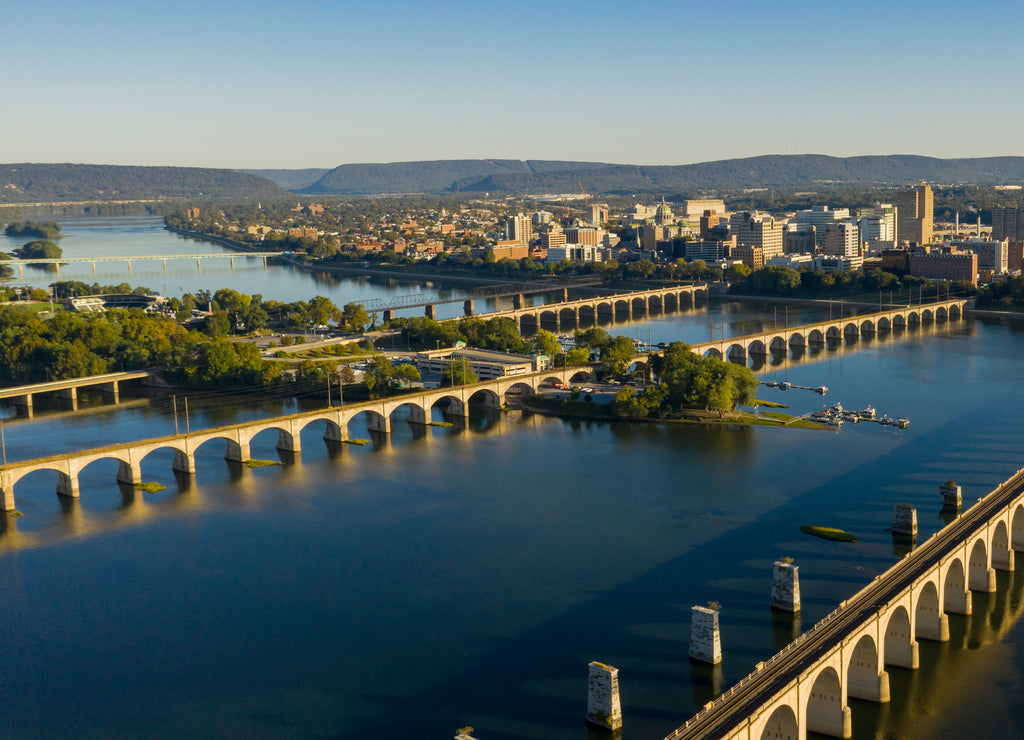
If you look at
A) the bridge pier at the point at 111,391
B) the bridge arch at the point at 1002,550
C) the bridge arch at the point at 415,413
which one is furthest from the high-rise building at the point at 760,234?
the bridge arch at the point at 1002,550

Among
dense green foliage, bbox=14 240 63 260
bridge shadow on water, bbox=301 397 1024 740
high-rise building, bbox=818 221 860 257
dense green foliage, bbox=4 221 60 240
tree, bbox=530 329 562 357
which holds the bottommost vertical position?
bridge shadow on water, bbox=301 397 1024 740

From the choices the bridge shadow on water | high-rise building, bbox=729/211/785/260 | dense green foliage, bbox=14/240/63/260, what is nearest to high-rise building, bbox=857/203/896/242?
high-rise building, bbox=729/211/785/260

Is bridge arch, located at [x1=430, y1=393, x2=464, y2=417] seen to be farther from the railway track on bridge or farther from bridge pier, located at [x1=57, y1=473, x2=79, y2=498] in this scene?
the railway track on bridge

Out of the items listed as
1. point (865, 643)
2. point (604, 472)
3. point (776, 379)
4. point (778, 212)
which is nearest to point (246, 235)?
point (778, 212)

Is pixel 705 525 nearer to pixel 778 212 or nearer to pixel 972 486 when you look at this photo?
pixel 972 486

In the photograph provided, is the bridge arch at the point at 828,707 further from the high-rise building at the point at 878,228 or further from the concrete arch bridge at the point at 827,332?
the high-rise building at the point at 878,228

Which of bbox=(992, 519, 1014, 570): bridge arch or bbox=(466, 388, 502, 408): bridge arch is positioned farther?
bbox=(466, 388, 502, 408): bridge arch
